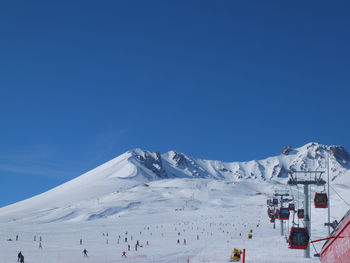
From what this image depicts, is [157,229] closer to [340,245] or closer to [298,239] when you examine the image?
[298,239]

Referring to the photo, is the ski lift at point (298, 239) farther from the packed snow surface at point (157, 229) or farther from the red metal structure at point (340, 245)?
the red metal structure at point (340, 245)

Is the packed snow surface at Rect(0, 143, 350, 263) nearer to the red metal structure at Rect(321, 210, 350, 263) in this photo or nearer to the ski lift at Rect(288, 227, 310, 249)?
the ski lift at Rect(288, 227, 310, 249)

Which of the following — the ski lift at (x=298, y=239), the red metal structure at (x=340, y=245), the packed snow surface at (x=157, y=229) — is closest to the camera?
the red metal structure at (x=340, y=245)

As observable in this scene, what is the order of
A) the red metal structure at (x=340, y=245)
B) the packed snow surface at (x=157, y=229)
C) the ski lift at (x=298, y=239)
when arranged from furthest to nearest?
1. the packed snow surface at (x=157, y=229)
2. the ski lift at (x=298, y=239)
3. the red metal structure at (x=340, y=245)

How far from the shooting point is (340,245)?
8492 mm

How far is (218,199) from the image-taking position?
170 meters

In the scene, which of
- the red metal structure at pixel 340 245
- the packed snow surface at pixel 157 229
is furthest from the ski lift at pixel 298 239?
the red metal structure at pixel 340 245

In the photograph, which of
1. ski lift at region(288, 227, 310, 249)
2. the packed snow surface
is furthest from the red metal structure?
the packed snow surface

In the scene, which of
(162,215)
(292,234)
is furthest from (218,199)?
(292,234)

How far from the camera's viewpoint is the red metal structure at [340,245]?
7990 millimetres

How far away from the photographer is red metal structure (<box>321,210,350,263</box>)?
26.2 feet

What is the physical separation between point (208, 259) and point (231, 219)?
69238mm

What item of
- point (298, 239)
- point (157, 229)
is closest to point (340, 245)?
point (298, 239)

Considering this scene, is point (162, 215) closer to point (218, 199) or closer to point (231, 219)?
point (231, 219)
